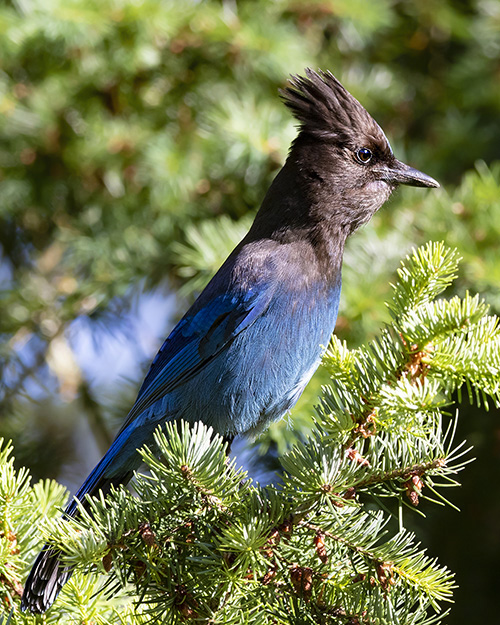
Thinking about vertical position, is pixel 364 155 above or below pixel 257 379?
above

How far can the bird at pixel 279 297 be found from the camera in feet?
8.05

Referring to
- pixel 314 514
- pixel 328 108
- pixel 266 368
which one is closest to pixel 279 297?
pixel 266 368

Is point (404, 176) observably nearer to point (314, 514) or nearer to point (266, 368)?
point (266, 368)

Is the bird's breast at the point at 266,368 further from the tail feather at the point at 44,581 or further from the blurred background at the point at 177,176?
the tail feather at the point at 44,581

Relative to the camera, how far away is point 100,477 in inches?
95.2

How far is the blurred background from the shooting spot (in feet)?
9.87

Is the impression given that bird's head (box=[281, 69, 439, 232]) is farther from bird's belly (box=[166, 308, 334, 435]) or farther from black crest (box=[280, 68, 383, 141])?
bird's belly (box=[166, 308, 334, 435])

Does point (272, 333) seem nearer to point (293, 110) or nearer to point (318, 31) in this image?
point (293, 110)

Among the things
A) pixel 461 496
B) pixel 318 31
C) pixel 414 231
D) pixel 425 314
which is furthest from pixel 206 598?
pixel 318 31

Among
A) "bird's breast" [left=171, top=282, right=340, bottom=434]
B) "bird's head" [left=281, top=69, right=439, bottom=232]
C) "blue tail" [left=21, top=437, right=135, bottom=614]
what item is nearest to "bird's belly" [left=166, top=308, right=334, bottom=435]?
"bird's breast" [left=171, top=282, right=340, bottom=434]

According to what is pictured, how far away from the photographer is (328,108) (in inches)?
110

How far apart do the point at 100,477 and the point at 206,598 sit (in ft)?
2.86

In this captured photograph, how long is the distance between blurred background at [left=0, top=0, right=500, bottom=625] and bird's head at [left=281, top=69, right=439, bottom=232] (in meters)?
0.28

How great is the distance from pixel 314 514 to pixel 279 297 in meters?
1.00
